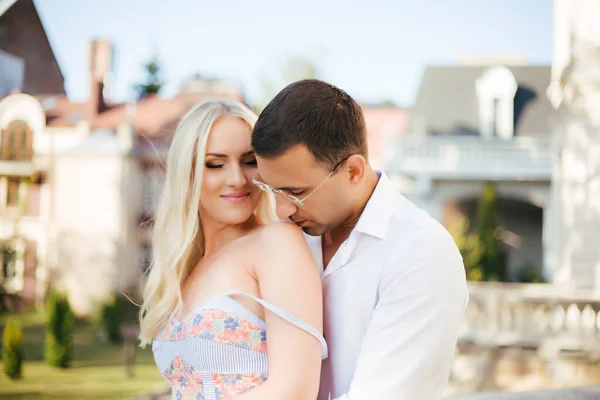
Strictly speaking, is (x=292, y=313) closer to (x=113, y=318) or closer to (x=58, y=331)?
(x=58, y=331)

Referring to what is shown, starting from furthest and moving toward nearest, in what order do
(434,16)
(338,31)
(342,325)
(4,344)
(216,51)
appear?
(338,31) → (434,16) → (216,51) → (4,344) → (342,325)

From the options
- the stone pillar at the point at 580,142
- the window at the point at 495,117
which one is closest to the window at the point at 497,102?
the window at the point at 495,117

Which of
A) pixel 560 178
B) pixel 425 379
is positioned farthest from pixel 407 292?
pixel 560 178

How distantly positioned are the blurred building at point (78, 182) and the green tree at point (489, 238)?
3.49m

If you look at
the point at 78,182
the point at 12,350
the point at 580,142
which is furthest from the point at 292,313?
the point at 78,182

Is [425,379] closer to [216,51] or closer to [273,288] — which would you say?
[273,288]

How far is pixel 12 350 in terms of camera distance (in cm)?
645

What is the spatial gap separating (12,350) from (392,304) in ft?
20.6

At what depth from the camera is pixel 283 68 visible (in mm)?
10352

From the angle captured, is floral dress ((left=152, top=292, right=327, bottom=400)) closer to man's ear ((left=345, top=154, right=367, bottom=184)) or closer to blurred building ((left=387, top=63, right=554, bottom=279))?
man's ear ((left=345, top=154, right=367, bottom=184))

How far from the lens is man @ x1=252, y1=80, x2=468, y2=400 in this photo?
1074 mm

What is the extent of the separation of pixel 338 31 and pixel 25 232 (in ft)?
18.6

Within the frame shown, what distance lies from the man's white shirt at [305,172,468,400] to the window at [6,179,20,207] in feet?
18.9

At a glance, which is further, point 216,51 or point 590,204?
point 216,51
